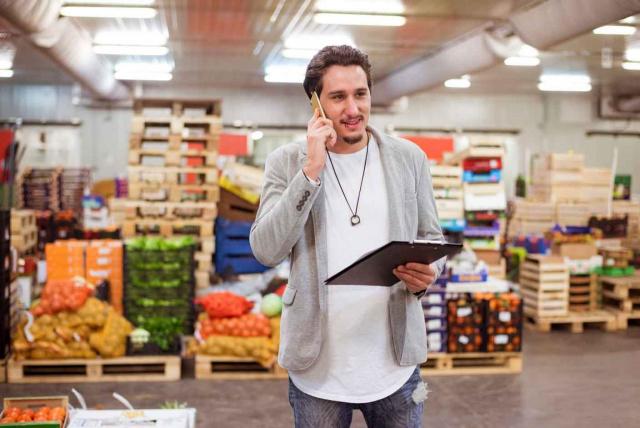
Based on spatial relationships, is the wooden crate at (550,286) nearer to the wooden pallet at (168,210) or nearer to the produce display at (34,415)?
the wooden pallet at (168,210)

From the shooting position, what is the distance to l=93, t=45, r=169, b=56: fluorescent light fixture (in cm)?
1391

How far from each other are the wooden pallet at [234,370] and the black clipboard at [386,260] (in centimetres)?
496

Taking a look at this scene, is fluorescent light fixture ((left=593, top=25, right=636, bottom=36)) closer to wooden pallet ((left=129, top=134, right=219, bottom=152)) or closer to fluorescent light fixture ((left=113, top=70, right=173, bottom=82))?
wooden pallet ((left=129, top=134, right=219, bottom=152))

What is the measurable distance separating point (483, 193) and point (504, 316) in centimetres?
267

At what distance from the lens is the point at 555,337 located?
371 inches

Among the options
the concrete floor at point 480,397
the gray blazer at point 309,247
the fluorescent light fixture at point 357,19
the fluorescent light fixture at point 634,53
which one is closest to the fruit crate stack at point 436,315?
the concrete floor at point 480,397

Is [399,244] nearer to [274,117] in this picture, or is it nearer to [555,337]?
[555,337]

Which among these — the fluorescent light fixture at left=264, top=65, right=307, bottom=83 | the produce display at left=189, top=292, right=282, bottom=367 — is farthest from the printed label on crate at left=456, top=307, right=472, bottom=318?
Result: the fluorescent light fixture at left=264, top=65, right=307, bottom=83

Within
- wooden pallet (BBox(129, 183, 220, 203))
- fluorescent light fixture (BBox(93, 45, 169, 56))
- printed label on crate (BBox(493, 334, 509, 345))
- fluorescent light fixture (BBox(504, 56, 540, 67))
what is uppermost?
fluorescent light fixture (BBox(504, 56, 540, 67))

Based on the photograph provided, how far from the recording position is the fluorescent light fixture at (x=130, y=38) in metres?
12.8

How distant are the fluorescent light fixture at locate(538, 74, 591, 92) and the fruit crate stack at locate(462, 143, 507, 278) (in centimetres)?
938

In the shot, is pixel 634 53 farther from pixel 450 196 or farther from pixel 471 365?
pixel 471 365

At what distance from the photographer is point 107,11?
1043 cm

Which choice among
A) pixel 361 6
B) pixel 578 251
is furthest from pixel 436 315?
pixel 361 6
